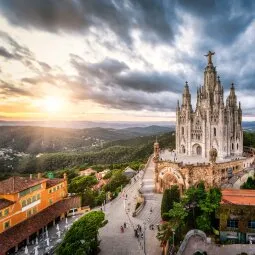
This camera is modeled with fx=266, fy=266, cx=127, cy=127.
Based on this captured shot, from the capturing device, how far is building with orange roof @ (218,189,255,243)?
26.9m

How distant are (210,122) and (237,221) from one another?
29.3m

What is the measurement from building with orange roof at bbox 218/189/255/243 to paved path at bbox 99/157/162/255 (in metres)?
7.42

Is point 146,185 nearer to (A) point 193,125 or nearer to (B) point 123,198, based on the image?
(B) point 123,198

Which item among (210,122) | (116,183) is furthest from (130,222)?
(210,122)

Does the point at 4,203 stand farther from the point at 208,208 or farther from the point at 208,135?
the point at 208,135

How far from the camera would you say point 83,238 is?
25.3 m

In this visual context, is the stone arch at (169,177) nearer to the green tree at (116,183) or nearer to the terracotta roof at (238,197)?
the terracotta roof at (238,197)

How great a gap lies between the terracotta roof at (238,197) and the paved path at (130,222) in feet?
30.2

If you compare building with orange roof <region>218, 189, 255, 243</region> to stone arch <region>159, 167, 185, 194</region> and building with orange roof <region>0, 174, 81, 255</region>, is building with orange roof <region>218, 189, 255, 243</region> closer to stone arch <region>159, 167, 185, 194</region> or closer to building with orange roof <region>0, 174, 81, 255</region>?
stone arch <region>159, 167, 185, 194</region>

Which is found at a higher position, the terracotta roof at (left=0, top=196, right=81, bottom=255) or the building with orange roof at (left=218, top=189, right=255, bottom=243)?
the building with orange roof at (left=218, top=189, right=255, bottom=243)

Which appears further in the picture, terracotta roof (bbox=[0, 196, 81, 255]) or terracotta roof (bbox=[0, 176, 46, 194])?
terracotta roof (bbox=[0, 176, 46, 194])

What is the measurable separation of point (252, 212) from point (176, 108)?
36.1 meters

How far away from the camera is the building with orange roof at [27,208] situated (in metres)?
30.2

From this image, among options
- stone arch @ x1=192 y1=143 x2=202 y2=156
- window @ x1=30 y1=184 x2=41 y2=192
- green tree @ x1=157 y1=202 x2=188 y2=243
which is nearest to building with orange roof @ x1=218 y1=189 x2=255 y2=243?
green tree @ x1=157 y1=202 x2=188 y2=243
